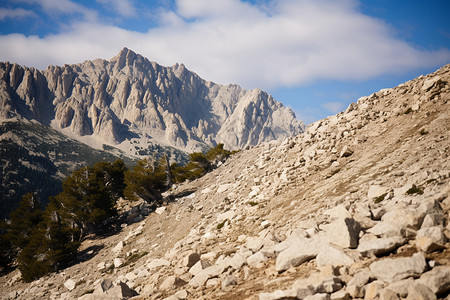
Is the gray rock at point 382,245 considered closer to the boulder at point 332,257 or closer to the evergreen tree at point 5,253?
the boulder at point 332,257

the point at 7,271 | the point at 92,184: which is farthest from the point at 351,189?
the point at 7,271

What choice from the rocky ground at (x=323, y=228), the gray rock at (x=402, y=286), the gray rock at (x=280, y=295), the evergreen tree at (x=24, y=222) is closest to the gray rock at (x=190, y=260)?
the rocky ground at (x=323, y=228)

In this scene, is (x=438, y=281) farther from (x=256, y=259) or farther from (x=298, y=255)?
(x=256, y=259)

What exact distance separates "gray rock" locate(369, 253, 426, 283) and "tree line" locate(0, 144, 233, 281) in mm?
35057

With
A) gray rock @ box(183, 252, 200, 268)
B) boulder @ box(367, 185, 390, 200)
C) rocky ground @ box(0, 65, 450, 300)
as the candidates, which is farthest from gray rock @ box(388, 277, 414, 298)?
gray rock @ box(183, 252, 200, 268)

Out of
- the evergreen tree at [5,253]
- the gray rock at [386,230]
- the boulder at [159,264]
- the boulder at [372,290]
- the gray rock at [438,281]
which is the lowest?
the evergreen tree at [5,253]

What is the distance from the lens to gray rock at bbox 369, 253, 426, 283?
559 centimetres

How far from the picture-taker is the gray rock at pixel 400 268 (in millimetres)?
5594

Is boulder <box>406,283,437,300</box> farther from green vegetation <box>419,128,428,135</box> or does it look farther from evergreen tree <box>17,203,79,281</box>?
evergreen tree <box>17,203,79,281</box>

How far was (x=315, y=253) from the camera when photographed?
26.8 ft

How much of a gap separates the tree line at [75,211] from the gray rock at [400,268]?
3506cm

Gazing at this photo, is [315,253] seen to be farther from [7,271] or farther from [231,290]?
[7,271]

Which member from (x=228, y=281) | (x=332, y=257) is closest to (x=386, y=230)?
(x=332, y=257)

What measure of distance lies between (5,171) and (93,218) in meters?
217
